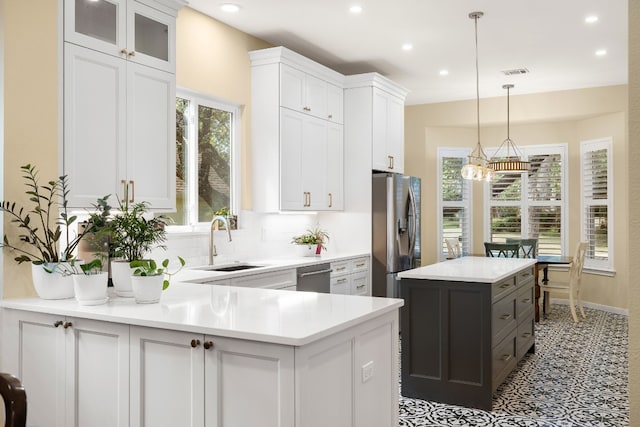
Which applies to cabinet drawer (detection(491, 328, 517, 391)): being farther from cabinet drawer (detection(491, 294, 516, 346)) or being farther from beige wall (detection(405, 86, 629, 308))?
beige wall (detection(405, 86, 629, 308))

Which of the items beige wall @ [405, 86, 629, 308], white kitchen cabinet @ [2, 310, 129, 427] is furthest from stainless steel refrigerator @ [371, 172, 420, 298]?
white kitchen cabinet @ [2, 310, 129, 427]

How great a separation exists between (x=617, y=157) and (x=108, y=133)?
6648mm

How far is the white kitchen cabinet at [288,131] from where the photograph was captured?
17.2 ft

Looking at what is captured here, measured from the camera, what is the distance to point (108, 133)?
319cm

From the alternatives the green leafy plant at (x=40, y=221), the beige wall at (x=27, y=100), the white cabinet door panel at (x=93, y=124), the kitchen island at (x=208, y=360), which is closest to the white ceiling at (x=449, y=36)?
the white cabinet door panel at (x=93, y=124)

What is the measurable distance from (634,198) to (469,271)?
334cm

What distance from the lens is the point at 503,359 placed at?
163 inches

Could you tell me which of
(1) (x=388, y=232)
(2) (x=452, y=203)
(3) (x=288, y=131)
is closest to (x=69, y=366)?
(3) (x=288, y=131)

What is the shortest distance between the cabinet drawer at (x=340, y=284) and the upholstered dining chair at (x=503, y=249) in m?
2.07

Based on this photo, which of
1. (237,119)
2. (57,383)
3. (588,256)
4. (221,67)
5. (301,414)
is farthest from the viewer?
(588,256)

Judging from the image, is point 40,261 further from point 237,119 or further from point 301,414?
point 237,119

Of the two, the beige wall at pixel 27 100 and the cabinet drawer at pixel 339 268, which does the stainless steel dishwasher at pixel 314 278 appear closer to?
the cabinet drawer at pixel 339 268

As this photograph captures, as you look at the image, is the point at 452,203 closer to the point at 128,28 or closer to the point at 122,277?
the point at 128,28

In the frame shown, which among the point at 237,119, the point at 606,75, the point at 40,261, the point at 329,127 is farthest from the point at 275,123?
the point at 606,75
